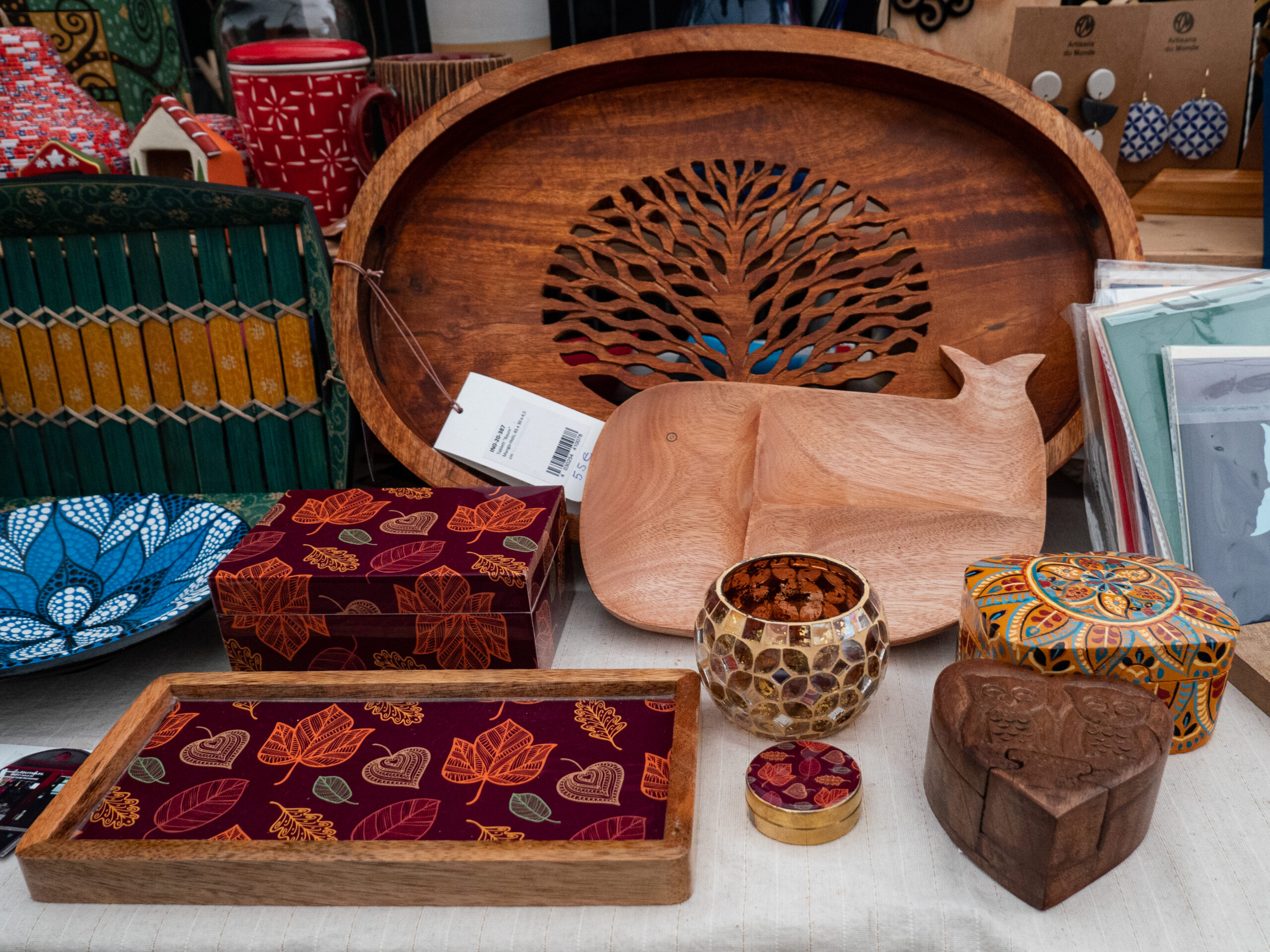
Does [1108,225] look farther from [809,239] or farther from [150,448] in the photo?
[150,448]

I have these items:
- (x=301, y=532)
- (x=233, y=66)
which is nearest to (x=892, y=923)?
(x=301, y=532)

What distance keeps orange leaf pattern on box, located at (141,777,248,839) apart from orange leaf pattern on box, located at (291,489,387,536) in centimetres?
19

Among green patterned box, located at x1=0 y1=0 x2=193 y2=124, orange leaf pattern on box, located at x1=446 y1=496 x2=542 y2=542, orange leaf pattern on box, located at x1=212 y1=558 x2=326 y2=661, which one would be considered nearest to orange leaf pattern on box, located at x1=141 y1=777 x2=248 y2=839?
orange leaf pattern on box, located at x1=212 y1=558 x2=326 y2=661

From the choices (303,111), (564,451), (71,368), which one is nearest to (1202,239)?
(564,451)

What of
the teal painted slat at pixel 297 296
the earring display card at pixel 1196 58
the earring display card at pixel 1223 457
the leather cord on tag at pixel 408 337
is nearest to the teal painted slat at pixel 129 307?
the teal painted slat at pixel 297 296

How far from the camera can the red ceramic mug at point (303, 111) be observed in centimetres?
85

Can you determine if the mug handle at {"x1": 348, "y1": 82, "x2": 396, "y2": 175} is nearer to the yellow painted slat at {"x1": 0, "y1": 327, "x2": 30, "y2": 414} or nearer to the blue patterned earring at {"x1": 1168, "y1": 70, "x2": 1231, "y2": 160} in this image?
the yellow painted slat at {"x1": 0, "y1": 327, "x2": 30, "y2": 414}

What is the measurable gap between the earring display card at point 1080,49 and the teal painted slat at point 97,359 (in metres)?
0.92

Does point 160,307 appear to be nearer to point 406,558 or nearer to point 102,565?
point 102,565

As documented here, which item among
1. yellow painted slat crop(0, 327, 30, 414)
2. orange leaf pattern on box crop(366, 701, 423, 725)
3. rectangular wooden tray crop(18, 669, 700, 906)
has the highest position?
yellow painted slat crop(0, 327, 30, 414)

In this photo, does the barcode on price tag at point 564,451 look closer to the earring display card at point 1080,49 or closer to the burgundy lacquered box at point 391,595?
the burgundy lacquered box at point 391,595

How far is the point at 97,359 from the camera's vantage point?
85 cm

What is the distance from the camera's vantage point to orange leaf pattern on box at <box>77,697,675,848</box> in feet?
1.70

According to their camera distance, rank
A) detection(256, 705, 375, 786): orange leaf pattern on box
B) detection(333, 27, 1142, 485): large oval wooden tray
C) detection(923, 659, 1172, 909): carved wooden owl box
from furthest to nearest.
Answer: detection(333, 27, 1142, 485): large oval wooden tray → detection(256, 705, 375, 786): orange leaf pattern on box → detection(923, 659, 1172, 909): carved wooden owl box
